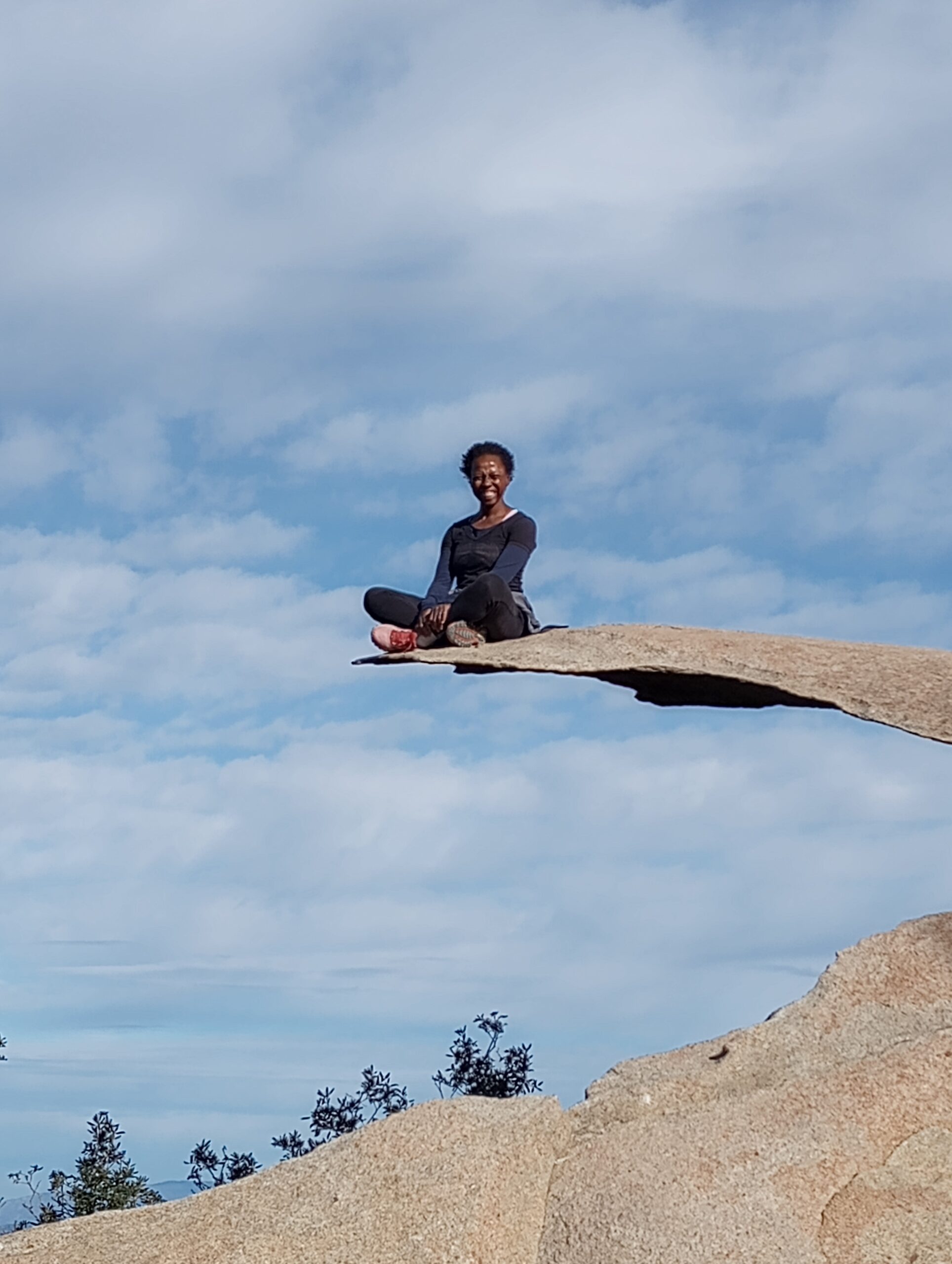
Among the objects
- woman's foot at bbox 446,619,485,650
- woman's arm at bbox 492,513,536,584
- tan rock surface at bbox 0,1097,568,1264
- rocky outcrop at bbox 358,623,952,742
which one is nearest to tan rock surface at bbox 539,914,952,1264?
tan rock surface at bbox 0,1097,568,1264

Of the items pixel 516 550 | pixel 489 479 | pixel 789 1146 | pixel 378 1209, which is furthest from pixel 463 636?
pixel 789 1146

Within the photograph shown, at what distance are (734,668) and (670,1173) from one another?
3028mm

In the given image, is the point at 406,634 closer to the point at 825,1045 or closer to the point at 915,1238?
the point at 825,1045

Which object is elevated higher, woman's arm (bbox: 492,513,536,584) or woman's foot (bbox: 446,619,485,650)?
woman's arm (bbox: 492,513,536,584)

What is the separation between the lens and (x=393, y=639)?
32.0ft

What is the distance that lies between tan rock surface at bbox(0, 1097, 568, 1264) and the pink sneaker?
2.83 metres

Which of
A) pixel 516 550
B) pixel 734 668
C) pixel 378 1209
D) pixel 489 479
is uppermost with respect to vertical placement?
pixel 489 479

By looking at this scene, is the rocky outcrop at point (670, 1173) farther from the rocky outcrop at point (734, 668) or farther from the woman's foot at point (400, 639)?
the woman's foot at point (400, 639)

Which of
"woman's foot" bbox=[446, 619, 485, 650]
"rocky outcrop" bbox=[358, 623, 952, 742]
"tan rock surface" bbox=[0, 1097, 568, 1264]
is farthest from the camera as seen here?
"woman's foot" bbox=[446, 619, 485, 650]

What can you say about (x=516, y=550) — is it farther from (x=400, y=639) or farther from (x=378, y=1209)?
(x=378, y=1209)

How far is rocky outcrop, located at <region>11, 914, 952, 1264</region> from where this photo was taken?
6.91m

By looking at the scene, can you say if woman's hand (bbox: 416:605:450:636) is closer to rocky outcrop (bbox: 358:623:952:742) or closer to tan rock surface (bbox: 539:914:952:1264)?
rocky outcrop (bbox: 358:623:952:742)

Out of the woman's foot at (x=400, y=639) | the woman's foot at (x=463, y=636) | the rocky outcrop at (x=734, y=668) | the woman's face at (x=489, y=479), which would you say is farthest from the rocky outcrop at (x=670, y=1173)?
the woman's face at (x=489, y=479)

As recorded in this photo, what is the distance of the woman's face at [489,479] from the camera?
33.7ft
